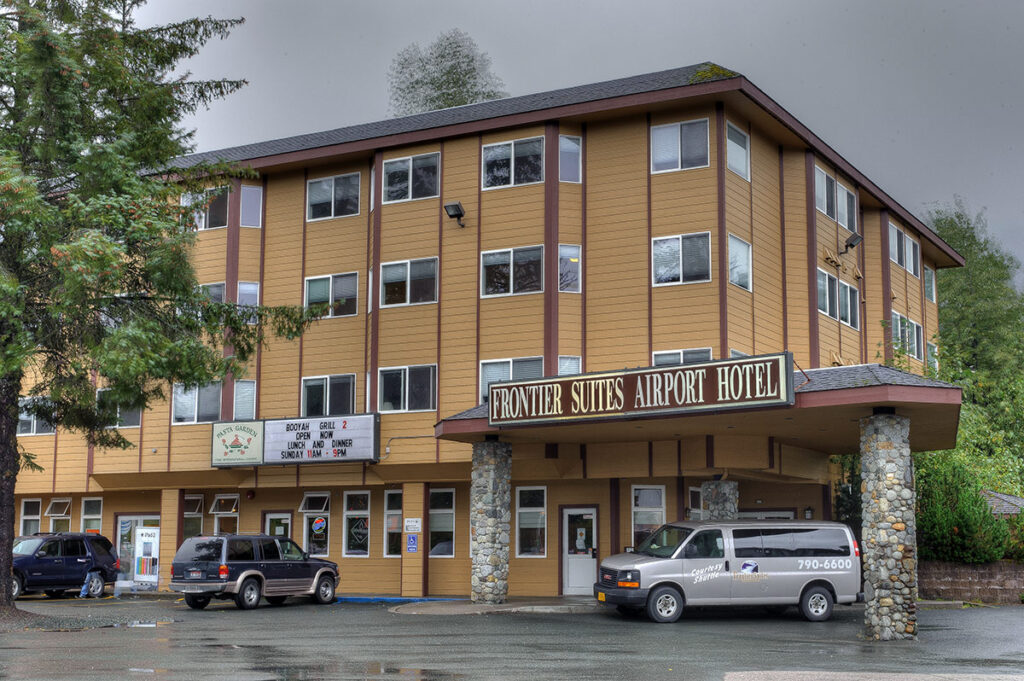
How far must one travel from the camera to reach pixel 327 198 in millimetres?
31156

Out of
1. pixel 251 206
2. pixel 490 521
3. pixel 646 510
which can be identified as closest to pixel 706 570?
pixel 490 521

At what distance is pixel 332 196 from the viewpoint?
3109 cm

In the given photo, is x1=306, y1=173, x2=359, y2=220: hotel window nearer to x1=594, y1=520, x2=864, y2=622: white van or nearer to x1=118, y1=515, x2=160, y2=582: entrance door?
x1=118, y1=515, x2=160, y2=582: entrance door

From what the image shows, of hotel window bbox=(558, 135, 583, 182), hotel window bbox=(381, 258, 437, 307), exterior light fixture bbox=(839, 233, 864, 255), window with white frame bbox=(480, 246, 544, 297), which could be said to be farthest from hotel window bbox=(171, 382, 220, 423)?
exterior light fixture bbox=(839, 233, 864, 255)

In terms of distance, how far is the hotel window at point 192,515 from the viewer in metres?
32.8

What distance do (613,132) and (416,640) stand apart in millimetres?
14831

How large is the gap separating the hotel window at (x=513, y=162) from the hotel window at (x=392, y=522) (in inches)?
340

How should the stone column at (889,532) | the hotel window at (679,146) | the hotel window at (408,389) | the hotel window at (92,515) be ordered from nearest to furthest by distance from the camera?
the stone column at (889,532)
the hotel window at (679,146)
the hotel window at (408,389)
the hotel window at (92,515)

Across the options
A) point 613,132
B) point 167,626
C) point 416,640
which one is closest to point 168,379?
point 167,626

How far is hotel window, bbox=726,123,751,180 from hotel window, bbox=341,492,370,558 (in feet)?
42.6

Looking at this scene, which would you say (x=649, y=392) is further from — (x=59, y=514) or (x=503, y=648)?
(x=59, y=514)

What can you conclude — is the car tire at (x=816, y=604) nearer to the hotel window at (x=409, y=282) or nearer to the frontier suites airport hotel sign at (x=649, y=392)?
the frontier suites airport hotel sign at (x=649, y=392)

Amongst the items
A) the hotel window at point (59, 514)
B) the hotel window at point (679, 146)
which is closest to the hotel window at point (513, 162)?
the hotel window at point (679, 146)

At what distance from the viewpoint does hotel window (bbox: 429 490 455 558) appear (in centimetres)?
2867
